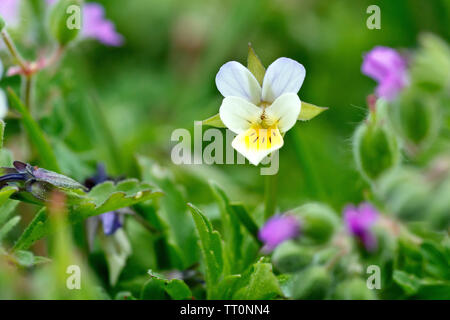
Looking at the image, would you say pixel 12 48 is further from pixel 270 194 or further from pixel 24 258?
pixel 270 194

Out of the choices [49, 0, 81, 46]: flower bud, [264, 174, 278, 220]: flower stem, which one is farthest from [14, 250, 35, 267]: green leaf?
[49, 0, 81, 46]: flower bud

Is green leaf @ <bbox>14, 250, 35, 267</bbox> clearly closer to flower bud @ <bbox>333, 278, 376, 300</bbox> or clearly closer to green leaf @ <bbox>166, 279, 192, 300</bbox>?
green leaf @ <bbox>166, 279, 192, 300</bbox>

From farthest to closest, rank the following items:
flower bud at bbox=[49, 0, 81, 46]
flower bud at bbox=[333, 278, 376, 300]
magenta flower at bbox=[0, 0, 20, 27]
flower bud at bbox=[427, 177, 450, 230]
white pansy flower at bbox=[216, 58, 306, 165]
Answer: magenta flower at bbox=[0, 0, 20, 27] < flower bud at bbox=[49, 0, 81, 46] < white pansy flower at bbox=[216, 58, 306, 165] < flower bud at bbox=[333, 278, 376, 300] < flower bud at bbox=[427, 177, 450, 230]

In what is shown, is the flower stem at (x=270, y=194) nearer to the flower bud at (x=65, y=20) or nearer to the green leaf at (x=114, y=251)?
the green leaf at (x=114, y=251)

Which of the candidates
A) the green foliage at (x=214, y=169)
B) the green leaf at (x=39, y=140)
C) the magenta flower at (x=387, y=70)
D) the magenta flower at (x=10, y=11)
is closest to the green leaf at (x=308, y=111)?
the green foliage at (x=214, y=169)

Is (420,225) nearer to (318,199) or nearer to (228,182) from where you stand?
(318,199)

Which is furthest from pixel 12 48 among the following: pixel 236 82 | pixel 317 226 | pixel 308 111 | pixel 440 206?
pixel 440 206
